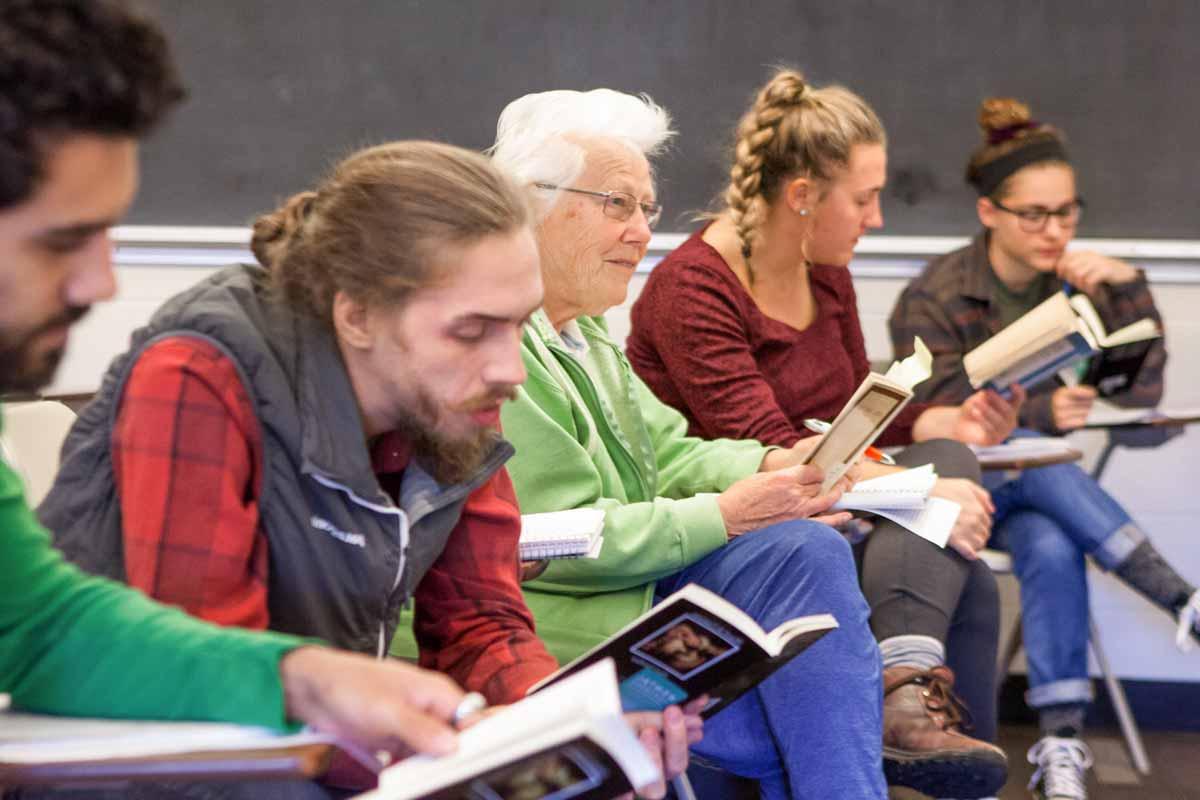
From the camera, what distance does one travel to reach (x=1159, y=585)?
10.8ft

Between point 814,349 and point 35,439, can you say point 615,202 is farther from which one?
point 35,439

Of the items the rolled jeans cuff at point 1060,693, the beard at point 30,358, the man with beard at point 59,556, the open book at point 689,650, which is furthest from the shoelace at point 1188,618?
the beard at point 30,358

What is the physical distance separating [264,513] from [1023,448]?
195 centimetres

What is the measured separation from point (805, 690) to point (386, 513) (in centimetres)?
82

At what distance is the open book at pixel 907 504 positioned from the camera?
7.39 ft

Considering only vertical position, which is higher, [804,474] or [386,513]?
[386,513]

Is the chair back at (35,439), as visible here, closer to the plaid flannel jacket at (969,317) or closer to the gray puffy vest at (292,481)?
the gray puffy vest at (292,481)

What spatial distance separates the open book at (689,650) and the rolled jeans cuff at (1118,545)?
196cm

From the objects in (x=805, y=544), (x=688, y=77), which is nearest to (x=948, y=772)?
(x=805, y=544)

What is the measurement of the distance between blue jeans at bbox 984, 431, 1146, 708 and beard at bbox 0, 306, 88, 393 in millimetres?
2636

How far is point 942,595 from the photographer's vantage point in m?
2.65

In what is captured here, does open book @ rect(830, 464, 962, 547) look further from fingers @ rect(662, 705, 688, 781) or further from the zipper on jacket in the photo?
the zipper on jacket

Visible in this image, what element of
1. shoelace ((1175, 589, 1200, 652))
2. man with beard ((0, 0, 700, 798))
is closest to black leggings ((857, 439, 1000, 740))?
shoelace ((1175, 589, 1200, 652))

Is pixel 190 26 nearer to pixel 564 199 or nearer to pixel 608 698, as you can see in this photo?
pixel 564 199
